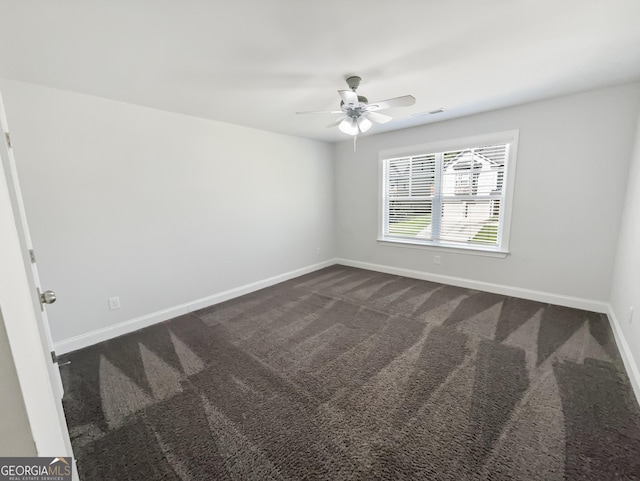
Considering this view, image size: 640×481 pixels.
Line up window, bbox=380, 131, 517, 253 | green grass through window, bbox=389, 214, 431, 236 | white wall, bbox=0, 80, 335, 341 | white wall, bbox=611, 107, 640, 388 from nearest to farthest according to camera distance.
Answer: white wall, bbox=611, 107, 640, 388, white wall, bbox=0, 80, 335, 341, window, bbox=380, 131, 517, 253, green grass through window, bbox=389, 214, 431, 236

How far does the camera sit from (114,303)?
Result: 2738 millimetres

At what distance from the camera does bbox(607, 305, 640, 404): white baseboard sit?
1.84 m

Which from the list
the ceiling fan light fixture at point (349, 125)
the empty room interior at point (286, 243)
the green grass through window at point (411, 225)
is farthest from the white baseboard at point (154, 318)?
the ceiling fan light fixture at point (349, 125)

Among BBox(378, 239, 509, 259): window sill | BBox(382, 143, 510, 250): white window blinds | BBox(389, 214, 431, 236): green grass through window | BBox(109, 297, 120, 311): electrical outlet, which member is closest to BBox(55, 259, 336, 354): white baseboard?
BBox(109, 297, 120, 311): electrical outlet

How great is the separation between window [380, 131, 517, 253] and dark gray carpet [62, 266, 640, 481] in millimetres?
1215

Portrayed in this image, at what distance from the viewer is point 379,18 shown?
155cm

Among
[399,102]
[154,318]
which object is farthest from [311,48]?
[154,318]

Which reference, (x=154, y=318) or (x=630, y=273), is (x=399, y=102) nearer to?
(x=630, y=273)

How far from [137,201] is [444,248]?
13.1 feet

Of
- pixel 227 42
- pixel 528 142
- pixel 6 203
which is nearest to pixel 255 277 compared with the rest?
pixel 227 42

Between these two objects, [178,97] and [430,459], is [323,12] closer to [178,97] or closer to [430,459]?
[178,97]

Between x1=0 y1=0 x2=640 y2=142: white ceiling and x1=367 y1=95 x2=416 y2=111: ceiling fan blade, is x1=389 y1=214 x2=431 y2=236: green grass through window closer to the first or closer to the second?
x1=0 y1=0 x2=640 y2=142: white ceiling

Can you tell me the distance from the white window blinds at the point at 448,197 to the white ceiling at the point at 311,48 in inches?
40.0

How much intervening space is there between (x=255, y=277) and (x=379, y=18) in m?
3.35
